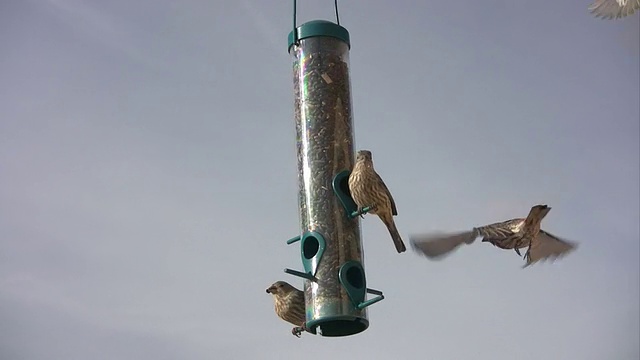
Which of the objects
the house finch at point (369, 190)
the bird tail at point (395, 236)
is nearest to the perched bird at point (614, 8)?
the house finch at point (369, 190)

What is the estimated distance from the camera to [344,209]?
9469mm

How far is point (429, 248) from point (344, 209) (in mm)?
1529

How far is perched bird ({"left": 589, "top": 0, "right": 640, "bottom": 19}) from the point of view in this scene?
10211 mm

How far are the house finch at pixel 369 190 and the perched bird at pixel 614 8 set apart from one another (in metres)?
2.93

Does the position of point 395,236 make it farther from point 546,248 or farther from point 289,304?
point 546,248

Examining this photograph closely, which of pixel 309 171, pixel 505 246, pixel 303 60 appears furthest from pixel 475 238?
pixel 303 60

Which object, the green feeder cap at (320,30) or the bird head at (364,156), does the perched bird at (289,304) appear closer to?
the bird head at (364,156)

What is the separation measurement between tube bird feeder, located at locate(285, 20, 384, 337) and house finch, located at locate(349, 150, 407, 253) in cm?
26

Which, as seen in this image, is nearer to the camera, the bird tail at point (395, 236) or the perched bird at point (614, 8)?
the bird tail at point (395, 236)

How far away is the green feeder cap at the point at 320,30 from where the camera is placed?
10.1 meters

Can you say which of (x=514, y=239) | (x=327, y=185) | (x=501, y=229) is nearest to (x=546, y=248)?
(x=514, y=239)

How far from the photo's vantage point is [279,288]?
9500 mm

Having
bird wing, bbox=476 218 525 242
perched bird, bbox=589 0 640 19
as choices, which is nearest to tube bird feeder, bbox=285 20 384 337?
bird wing, bbox=476 218 525 242

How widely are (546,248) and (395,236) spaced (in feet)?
4.37
